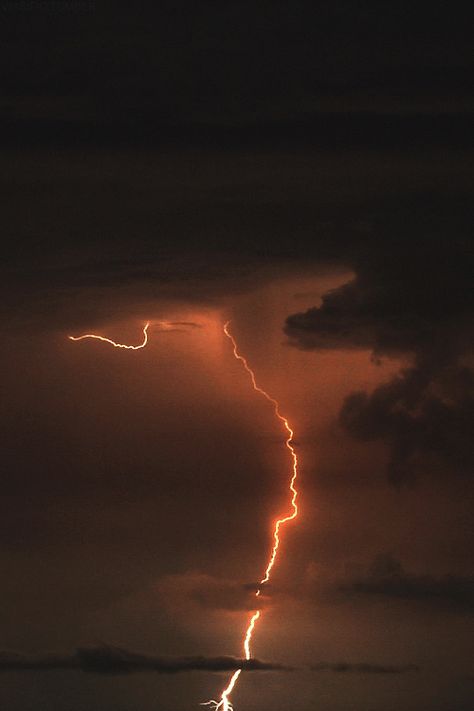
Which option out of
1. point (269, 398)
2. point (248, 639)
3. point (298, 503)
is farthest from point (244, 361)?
point (248, 639)

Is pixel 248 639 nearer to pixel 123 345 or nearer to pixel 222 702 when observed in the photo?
pixel 222 702

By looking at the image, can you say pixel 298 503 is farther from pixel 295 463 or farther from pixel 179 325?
pixel 179 325

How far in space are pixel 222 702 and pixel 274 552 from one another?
3.64 feet

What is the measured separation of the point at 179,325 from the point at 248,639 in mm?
2013

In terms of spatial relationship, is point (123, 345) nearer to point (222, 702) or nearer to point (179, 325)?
point (179, 325)

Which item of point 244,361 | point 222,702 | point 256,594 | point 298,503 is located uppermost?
point 244,361

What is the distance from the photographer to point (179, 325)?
873 centimetres

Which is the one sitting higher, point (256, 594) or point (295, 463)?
point (295, 463)

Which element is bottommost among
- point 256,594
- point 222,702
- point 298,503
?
point 222,702

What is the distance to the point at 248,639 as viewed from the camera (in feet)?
26.0

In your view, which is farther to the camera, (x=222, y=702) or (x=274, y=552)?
(x=274, y=552)

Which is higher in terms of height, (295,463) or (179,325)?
(179,325)

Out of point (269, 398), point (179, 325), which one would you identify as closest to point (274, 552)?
point (269, 398)

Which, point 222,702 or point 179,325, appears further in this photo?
point 179,325
